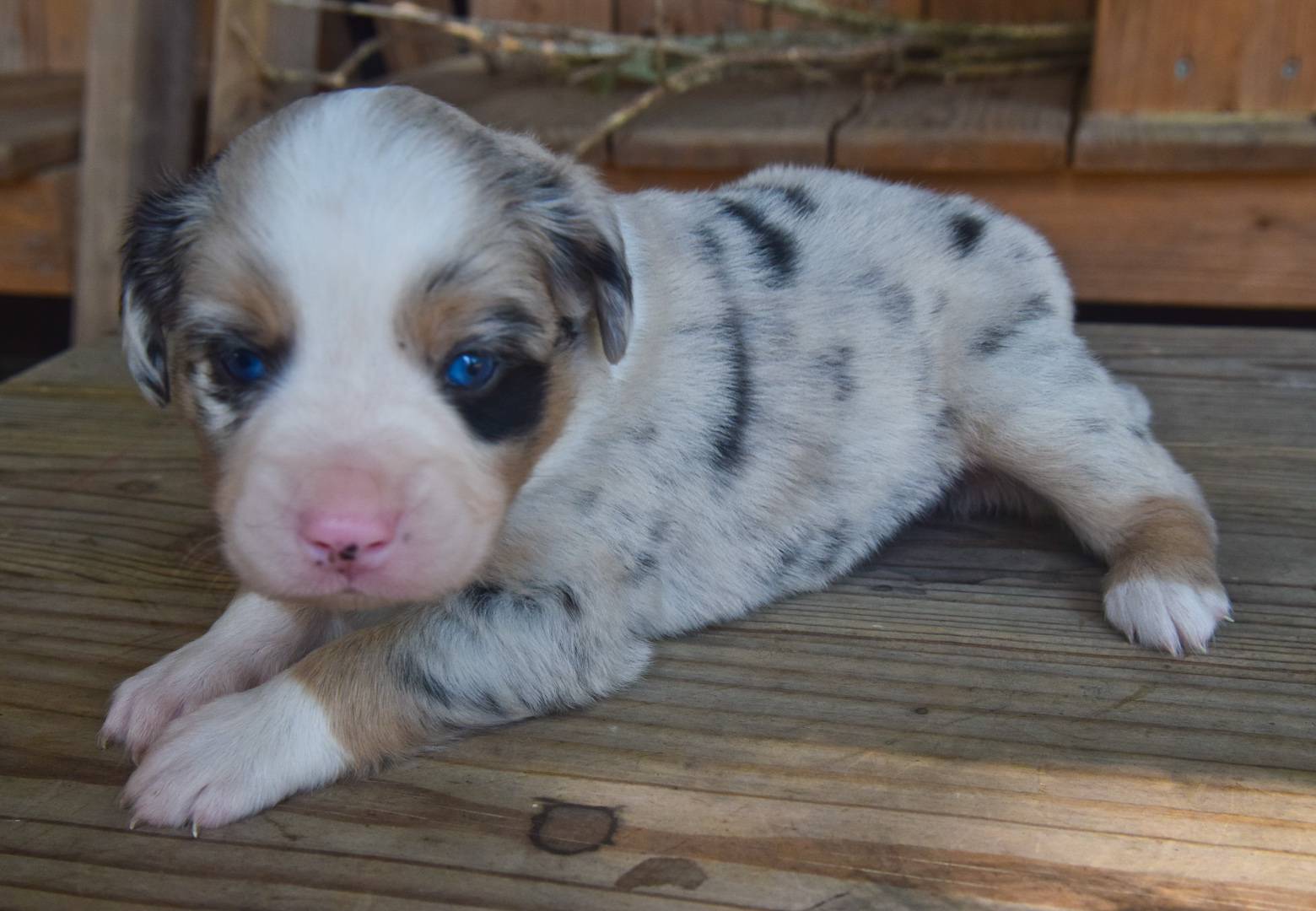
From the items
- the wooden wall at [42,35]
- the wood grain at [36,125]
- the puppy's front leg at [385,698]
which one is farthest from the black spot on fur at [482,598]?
the wooden wall at [42,35]

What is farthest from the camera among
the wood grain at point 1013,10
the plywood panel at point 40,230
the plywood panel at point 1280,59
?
the wood grain at point 1013,10

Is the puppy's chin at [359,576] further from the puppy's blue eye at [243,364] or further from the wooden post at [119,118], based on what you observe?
the wooden post at [119,118]

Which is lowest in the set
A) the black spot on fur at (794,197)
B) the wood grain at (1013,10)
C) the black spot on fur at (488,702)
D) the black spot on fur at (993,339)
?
the black spot on fur at (488,702)

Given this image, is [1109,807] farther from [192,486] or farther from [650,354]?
[192,486]

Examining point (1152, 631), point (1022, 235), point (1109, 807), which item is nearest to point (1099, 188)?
point (1022, 235)

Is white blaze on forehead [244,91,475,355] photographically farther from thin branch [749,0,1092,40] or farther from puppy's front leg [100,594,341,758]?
thin branch [749,0,1092,40]

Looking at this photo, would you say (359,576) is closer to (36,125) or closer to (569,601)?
(569,601)
